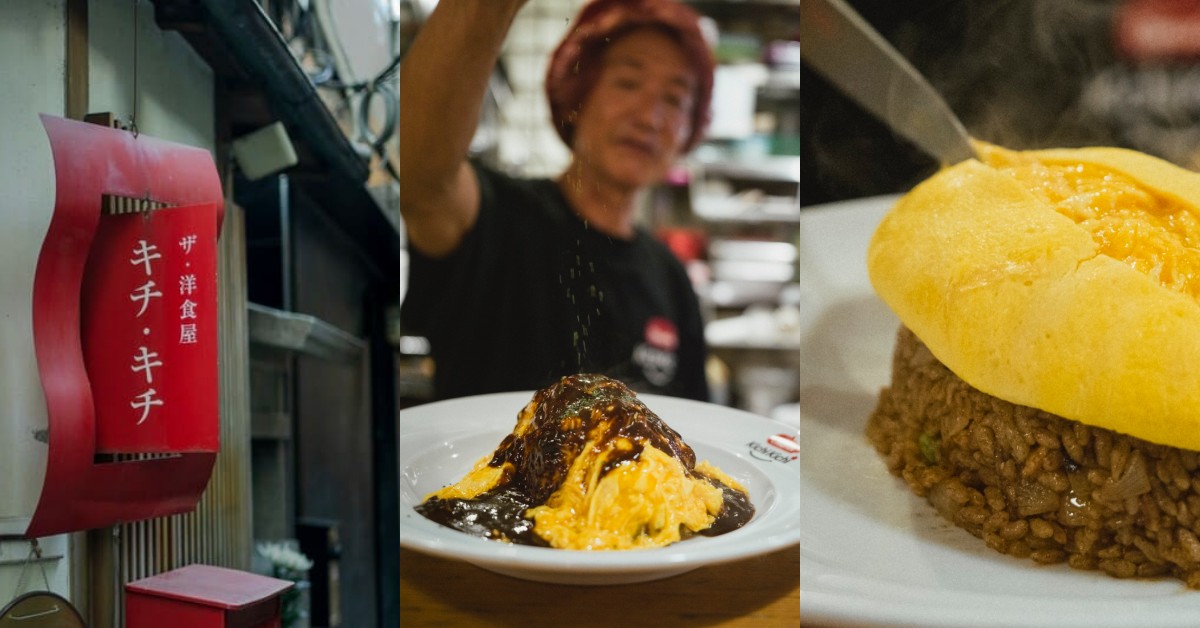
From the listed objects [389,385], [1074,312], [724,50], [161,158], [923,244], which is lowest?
[389,385]

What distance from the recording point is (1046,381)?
1893 millimetres

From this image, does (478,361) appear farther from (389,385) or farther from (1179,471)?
(389,385)

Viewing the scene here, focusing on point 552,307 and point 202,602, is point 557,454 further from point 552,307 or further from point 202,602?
point 202,602

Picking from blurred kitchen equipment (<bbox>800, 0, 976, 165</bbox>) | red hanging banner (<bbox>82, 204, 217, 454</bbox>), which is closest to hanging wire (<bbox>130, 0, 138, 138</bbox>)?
red hanging banner (<bbox>82, 204, 217, 454</bbox>)

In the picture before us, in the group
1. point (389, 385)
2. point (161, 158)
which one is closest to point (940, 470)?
point (161, 158)

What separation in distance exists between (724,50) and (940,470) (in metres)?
1.31

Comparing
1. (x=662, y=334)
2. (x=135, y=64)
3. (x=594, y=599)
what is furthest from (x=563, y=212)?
(x=135, y=64)

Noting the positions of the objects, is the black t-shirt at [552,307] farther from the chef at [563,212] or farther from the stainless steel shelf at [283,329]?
the stainless steel shelf at [283,329]

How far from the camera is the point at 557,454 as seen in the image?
2.10 m

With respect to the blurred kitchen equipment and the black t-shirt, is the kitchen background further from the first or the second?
the blurred kitchen equipment

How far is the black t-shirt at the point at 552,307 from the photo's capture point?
222 centimetres

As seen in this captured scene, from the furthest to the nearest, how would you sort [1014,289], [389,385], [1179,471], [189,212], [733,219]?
1. [389,385]
2. [189,212]
3. [733,219]
4. [1014,289]
5. [1179,471]

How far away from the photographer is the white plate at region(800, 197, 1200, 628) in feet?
5.86

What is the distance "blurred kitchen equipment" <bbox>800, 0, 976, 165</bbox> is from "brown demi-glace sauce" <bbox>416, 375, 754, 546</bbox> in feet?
3.82
